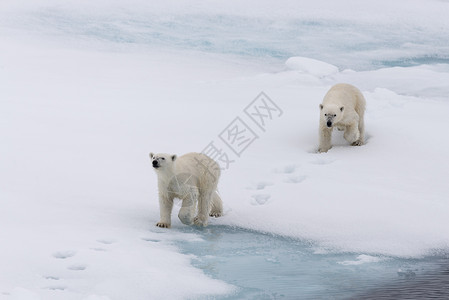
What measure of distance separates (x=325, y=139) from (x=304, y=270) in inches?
111

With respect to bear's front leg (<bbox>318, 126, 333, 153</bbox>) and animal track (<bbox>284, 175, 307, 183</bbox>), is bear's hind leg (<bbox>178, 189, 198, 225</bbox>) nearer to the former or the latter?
animal track (<bbox>284, 175, 307, 183</bbox>)

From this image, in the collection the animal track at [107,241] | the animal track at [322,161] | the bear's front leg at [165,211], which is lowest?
the animal track at [107,241]

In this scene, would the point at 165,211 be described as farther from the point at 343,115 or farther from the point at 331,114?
the point at 343,115

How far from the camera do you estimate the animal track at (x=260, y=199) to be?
5.90 metres

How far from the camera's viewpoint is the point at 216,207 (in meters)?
5.67

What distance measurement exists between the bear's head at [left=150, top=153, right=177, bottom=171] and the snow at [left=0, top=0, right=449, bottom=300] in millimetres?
443

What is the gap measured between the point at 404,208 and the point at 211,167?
1526mm

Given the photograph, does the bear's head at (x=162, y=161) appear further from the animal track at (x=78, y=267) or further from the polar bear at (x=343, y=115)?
the polar bear at (x=343, y=115)

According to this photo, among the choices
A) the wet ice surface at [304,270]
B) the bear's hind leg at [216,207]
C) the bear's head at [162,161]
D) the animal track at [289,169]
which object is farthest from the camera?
the animal track at [289,169]

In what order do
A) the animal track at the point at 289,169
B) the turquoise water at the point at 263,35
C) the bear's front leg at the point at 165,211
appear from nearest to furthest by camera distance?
1. the bear's front leg at the point at 165,211
2. the animal track at the point at 289,169
3. the turquoise water at the point at 263,35

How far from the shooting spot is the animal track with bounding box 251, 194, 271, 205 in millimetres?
5898

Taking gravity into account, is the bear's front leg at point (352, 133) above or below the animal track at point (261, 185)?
above

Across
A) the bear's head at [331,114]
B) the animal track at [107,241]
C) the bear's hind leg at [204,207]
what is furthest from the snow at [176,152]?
the bear's head at [331,114]

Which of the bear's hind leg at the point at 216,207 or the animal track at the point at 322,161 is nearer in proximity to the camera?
the bear's hind leg at the point at 216,207
